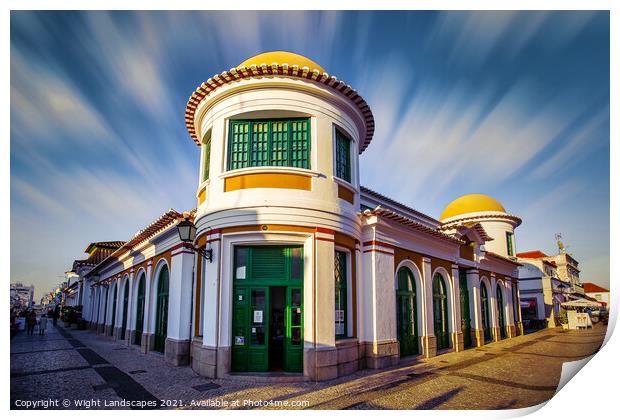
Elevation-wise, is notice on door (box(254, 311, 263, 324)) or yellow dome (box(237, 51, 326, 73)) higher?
yellow dome (box(237, 51, 326, 73))

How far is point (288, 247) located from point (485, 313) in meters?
13.1

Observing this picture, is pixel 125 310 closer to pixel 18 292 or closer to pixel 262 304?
pixel 18 292

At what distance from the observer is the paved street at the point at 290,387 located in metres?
7.04

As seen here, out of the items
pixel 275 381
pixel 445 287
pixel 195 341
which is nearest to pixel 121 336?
pixel 195 341

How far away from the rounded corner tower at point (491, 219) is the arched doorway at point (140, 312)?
16577mm

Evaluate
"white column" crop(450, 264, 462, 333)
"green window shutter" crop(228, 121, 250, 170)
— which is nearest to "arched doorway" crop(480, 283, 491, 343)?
"white column" crop(450, 264, 462, 333)

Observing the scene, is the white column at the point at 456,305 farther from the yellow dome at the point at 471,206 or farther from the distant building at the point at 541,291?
the distant building at the point at 541,291

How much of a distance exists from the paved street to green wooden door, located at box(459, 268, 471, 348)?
3.90 metres

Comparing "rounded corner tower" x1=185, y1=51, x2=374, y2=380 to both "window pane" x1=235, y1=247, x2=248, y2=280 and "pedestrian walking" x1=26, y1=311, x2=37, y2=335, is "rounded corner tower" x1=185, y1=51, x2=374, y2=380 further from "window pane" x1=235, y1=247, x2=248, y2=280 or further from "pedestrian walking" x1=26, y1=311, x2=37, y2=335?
"pedestrian walking" x1=26, y1=311, x2=37, y2=335

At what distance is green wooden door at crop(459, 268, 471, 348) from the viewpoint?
1571 centimetres

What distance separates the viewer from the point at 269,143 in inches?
382

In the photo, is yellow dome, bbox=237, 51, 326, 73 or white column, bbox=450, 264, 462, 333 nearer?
yellow dome, bbox=237, 51, 326, 73

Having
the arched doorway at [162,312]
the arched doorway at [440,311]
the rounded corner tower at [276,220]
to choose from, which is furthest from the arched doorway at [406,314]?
the arched doorway at [162,312]

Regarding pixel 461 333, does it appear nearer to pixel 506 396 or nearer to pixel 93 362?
pixel 506 396
